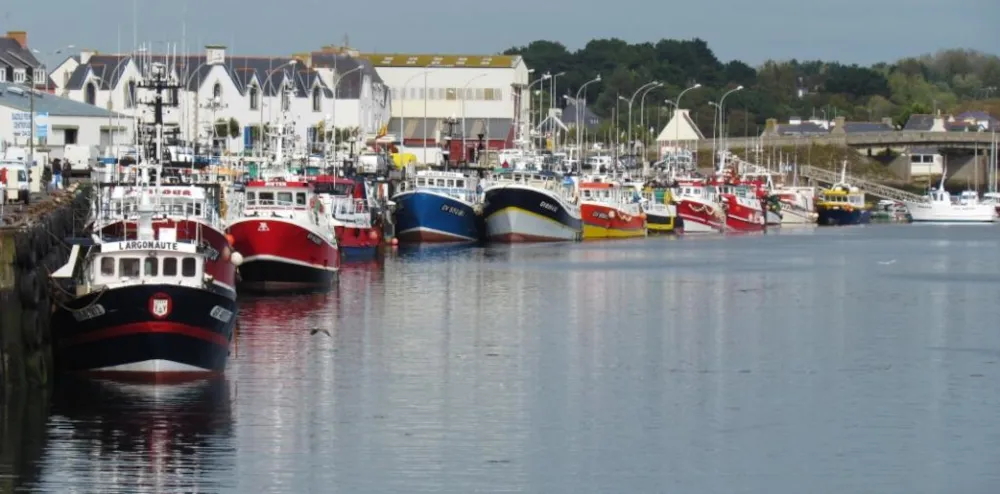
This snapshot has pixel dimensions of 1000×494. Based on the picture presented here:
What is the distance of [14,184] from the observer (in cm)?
6128

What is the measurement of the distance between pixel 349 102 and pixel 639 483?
112002mm

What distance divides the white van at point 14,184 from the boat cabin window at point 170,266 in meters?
17.6

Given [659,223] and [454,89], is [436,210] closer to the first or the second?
[659,223]

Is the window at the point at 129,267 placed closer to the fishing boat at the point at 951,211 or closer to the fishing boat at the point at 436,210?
the fishing boat at the point at 436,210

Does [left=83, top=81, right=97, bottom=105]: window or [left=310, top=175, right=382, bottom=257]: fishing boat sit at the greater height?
[left=83, top=81, right=97, bottom=105]: window

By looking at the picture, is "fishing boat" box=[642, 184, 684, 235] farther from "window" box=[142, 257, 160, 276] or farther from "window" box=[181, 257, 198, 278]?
"window" box=[142, 257, 160, 276]

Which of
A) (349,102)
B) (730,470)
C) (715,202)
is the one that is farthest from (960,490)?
(349,102)

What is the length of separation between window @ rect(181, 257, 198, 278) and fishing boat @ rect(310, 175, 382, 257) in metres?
42.6

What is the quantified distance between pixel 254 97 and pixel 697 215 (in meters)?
30.7

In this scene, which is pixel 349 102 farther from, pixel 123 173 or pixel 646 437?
pixel 646 437

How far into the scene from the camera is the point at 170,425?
1564 inches

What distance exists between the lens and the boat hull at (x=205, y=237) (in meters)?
47.2

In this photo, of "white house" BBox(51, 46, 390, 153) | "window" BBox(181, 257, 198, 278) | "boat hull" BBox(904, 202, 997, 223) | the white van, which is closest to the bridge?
"boat hull" BBox(904, 202, 997, 223)

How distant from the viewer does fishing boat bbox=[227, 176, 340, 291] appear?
66.9 metres
